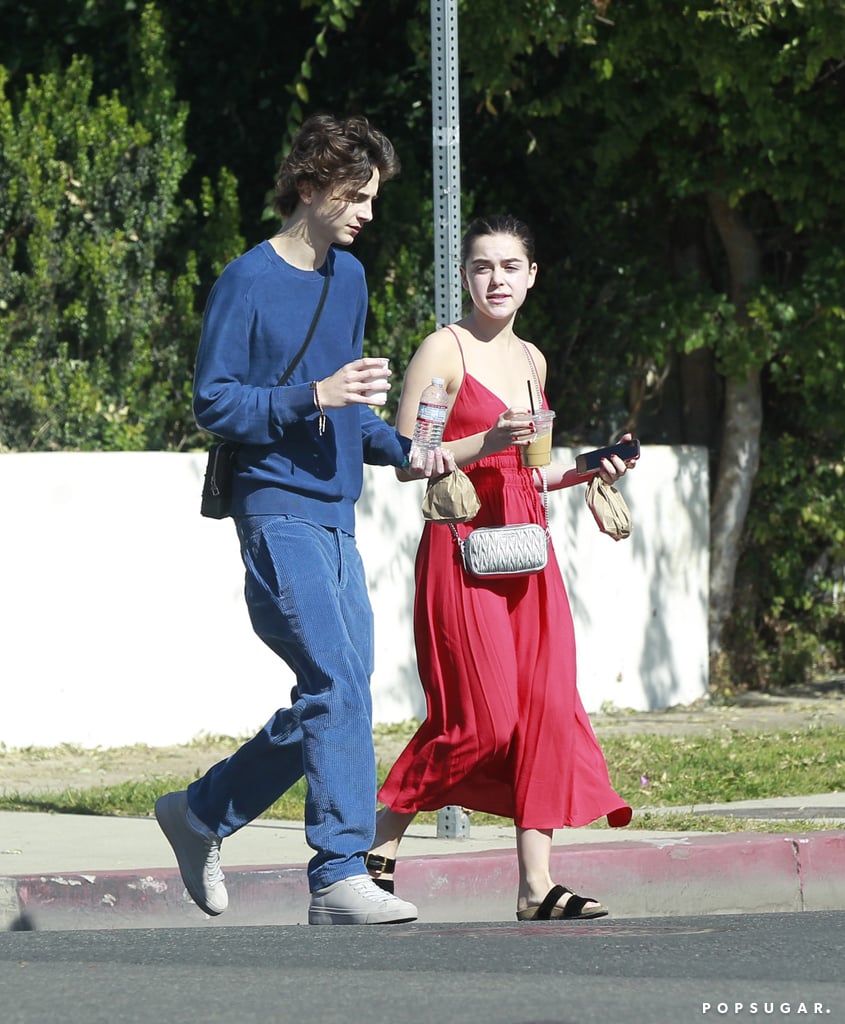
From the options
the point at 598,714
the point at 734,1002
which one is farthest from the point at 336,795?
the point at 598,714

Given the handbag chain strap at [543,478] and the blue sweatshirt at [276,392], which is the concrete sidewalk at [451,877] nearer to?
the handbag chain strap at [543,478]

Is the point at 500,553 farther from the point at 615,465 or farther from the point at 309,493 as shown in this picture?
the point at 309,493

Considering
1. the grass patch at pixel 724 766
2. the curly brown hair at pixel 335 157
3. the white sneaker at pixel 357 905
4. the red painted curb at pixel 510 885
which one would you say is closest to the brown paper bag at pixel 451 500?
the curly brown hair at pixel 335 157

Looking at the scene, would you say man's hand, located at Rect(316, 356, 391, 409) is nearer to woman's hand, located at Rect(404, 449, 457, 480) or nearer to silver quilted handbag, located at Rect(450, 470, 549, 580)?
woman's hand, located at Rect(404, 449, 457, 480)

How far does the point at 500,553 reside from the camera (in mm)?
5207

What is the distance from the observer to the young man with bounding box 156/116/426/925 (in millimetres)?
4719

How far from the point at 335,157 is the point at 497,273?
2.42 ft

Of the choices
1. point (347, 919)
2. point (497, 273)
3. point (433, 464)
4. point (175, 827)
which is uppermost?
point (497, 273)

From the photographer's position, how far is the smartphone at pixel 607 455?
5352 mm

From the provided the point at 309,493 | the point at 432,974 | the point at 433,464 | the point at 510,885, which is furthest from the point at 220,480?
the point at 510,885

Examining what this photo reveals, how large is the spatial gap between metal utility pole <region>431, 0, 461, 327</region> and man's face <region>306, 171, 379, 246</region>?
1284 mm

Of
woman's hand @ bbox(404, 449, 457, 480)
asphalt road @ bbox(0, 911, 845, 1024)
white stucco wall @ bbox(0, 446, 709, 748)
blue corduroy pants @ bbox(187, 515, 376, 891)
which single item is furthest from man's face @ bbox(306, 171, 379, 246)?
white stucco wall @ bbox(0, 446, 709, 748)

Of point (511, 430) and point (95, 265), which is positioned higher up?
point (95, 265)

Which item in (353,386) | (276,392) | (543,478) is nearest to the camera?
(353,386)
